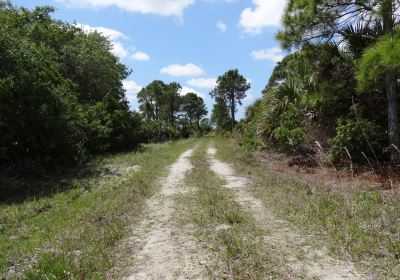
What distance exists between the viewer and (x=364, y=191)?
9.82 metres

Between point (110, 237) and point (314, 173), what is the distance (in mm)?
8757

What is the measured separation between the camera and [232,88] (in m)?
65.2

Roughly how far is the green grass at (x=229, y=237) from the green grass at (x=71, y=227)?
143cm

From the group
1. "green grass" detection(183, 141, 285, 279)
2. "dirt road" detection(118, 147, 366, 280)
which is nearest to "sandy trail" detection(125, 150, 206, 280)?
"dirt road" detection(118, 147, 366, 280)

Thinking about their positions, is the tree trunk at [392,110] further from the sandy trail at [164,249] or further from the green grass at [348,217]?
the sandy trail at [164,249]

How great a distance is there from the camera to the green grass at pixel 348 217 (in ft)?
18.7

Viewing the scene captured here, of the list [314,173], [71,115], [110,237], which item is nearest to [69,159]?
[71,115]

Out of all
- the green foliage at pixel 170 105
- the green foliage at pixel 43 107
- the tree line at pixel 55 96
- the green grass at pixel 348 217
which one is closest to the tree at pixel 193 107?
the green foliage at pixel 170 105

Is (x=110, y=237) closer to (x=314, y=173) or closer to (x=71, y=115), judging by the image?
(x=314, y=173)

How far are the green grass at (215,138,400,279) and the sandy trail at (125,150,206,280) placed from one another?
205 cm

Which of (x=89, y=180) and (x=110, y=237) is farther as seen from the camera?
(x=89, y=180)

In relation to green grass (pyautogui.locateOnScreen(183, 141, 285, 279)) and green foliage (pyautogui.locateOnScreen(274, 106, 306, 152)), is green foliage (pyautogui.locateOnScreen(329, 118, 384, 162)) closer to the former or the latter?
green foliage (pyautogui.locateOnScreen(274, 106, 306, 152))

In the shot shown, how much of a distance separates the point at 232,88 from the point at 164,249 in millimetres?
59800

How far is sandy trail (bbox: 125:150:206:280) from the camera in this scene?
550 cm
